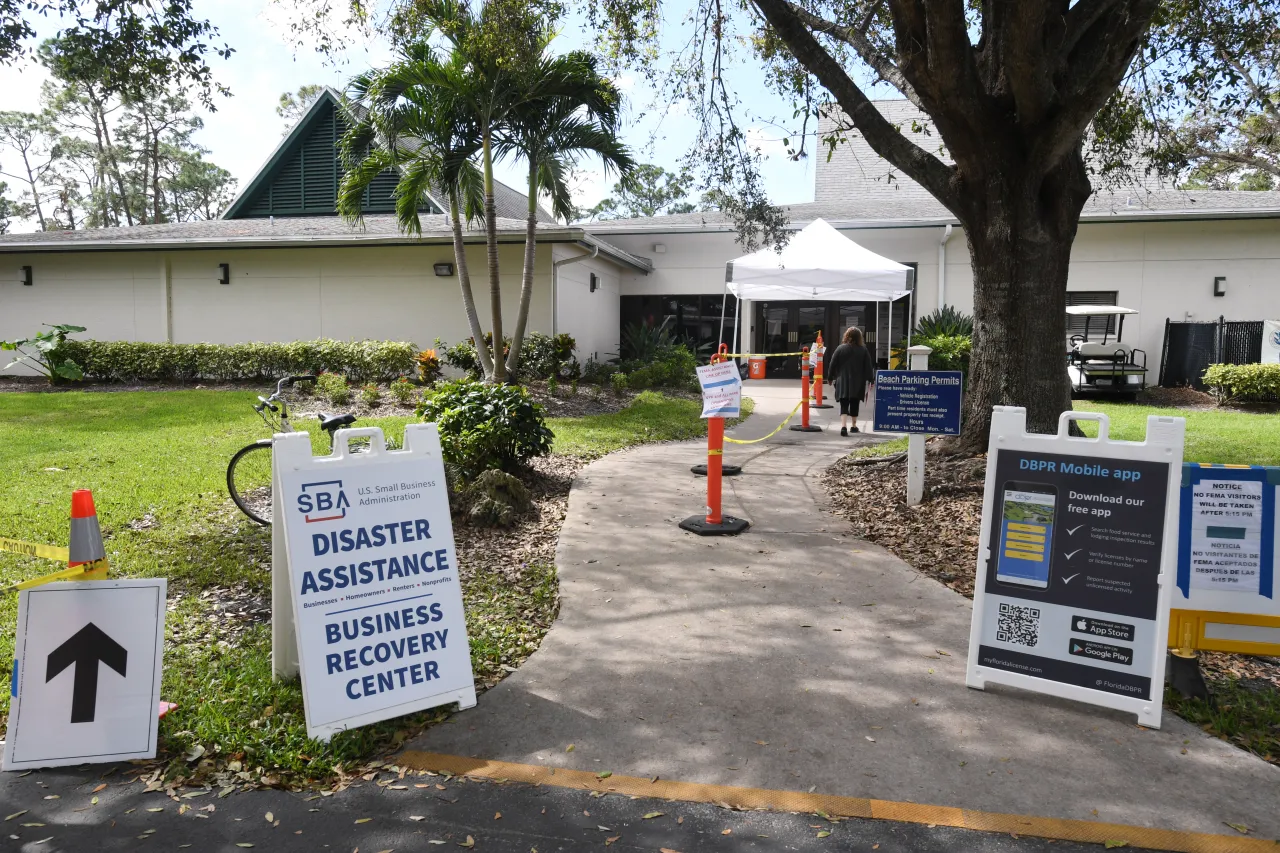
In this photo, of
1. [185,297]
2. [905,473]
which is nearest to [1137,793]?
[905,473]

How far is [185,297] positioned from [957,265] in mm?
17585

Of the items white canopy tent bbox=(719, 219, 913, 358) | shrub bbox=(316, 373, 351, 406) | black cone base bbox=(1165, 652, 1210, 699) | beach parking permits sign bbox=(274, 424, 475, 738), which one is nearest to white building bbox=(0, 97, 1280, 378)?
shrub bbox=(316, 373, 351, 406)

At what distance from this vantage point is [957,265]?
19.8 meters

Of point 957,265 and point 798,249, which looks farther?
point 957,265

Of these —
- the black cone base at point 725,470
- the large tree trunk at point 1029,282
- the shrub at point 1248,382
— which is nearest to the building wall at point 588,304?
the black cone base at point 725,470

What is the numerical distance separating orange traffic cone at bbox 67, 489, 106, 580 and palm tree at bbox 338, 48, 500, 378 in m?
9.79

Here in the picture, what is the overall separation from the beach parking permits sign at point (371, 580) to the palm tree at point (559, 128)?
9.37 m

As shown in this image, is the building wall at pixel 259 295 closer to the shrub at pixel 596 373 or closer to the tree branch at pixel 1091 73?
the shrub at pixel 596 373

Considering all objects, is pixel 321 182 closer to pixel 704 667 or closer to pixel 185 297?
pixel 185 297

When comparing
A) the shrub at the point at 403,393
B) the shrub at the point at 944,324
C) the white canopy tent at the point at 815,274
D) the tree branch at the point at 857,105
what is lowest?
the shrub at the point at 403,393

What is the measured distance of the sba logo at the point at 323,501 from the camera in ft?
11.7

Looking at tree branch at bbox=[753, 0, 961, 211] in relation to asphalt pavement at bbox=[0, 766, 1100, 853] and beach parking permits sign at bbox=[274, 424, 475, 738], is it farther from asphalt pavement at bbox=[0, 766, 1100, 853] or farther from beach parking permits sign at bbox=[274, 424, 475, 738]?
asphalt pavement at bbox=[0, 766, 1100, 853]

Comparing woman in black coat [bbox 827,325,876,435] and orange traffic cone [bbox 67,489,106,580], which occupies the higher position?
woman in black coat [bbox 827,325,876,435]

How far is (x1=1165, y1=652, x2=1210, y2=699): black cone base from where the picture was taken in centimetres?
382
